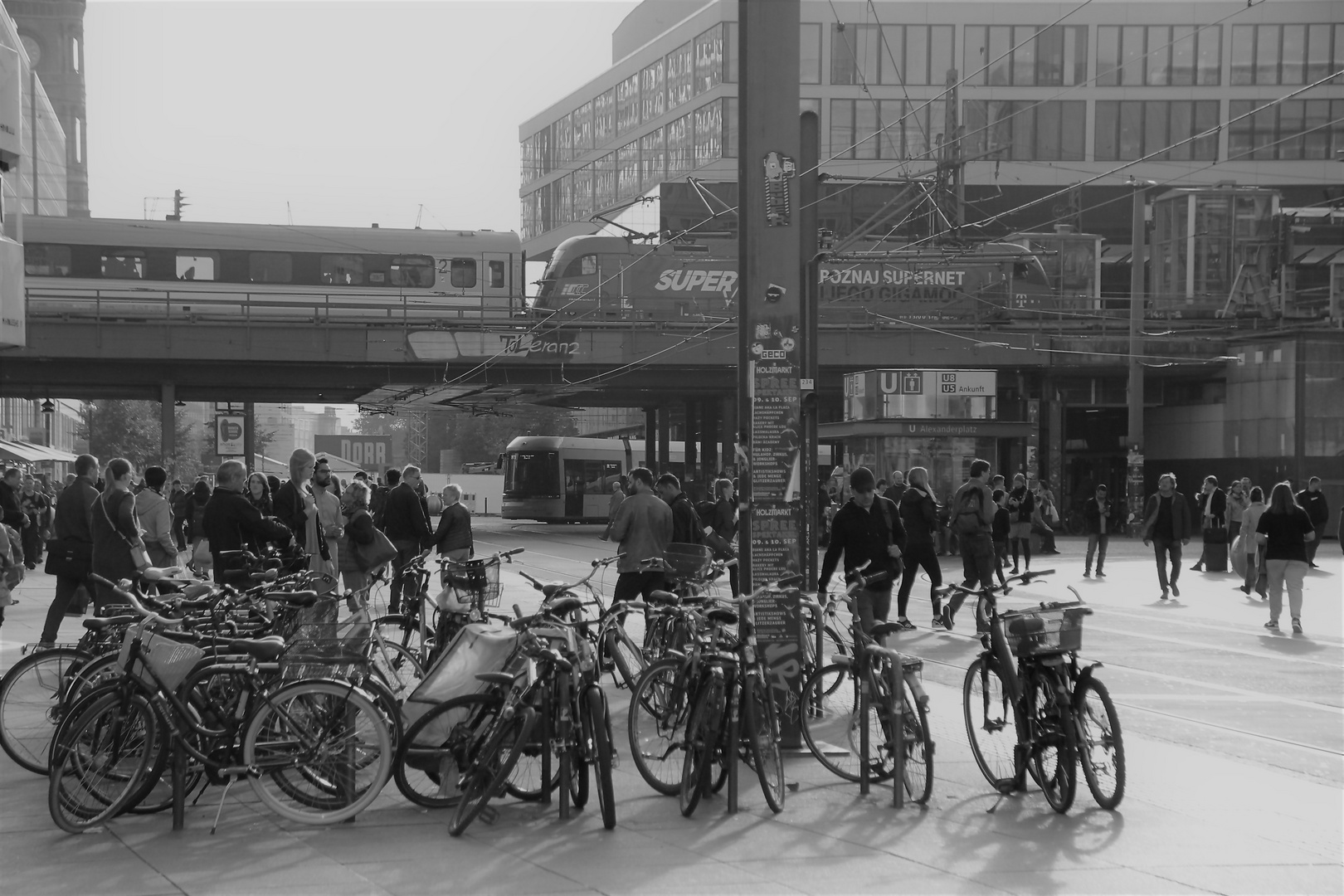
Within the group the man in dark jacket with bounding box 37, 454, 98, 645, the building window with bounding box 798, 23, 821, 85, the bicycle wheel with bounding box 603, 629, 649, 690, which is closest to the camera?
the bicycle wheel with bounding box 603, 629, 649, 690

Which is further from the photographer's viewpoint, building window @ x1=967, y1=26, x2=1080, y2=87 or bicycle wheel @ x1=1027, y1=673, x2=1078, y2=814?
building window @ x1=967, y1=26, x2=1080, y2=87

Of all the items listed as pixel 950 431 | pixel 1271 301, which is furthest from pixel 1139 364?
pixel 1271 301

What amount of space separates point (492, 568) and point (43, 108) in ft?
225

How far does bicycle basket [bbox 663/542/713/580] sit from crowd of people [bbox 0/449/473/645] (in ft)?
7.72

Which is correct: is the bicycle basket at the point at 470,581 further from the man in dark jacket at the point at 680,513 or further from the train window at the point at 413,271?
the train window at the point at 413,271

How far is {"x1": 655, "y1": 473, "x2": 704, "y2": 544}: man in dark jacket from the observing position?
46.6 ft

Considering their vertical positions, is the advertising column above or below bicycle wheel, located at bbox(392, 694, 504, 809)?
above

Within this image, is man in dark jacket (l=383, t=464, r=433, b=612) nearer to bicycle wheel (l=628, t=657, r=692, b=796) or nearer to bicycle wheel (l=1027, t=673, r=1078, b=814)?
bicycle wheel (l=628, t=657, r=692, b=796)

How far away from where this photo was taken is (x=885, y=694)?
24.4 ft

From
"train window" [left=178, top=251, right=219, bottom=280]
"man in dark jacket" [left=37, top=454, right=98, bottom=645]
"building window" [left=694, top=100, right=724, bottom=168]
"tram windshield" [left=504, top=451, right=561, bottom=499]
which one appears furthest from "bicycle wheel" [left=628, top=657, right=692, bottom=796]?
"building window" [left=694, top=100, right=724, bottom=168]

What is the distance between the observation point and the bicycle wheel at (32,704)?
25.8ft

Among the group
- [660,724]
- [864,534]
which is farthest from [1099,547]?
[660,724]

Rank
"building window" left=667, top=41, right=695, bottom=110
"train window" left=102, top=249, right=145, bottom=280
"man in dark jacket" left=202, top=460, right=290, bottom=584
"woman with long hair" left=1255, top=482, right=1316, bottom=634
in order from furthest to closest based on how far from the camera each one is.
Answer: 1. "building window" left=667, top=41, right=695, bottom=110
2. "train window" left=102, top=249, right=145, bottom=280
3. "woman with long hair" left=1255, top=482, right=1316, bottom=634
4. "man in dark jacket" left=202, top=460, right=290, bottom=584

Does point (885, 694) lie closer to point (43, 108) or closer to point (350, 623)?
point (350, 623)
